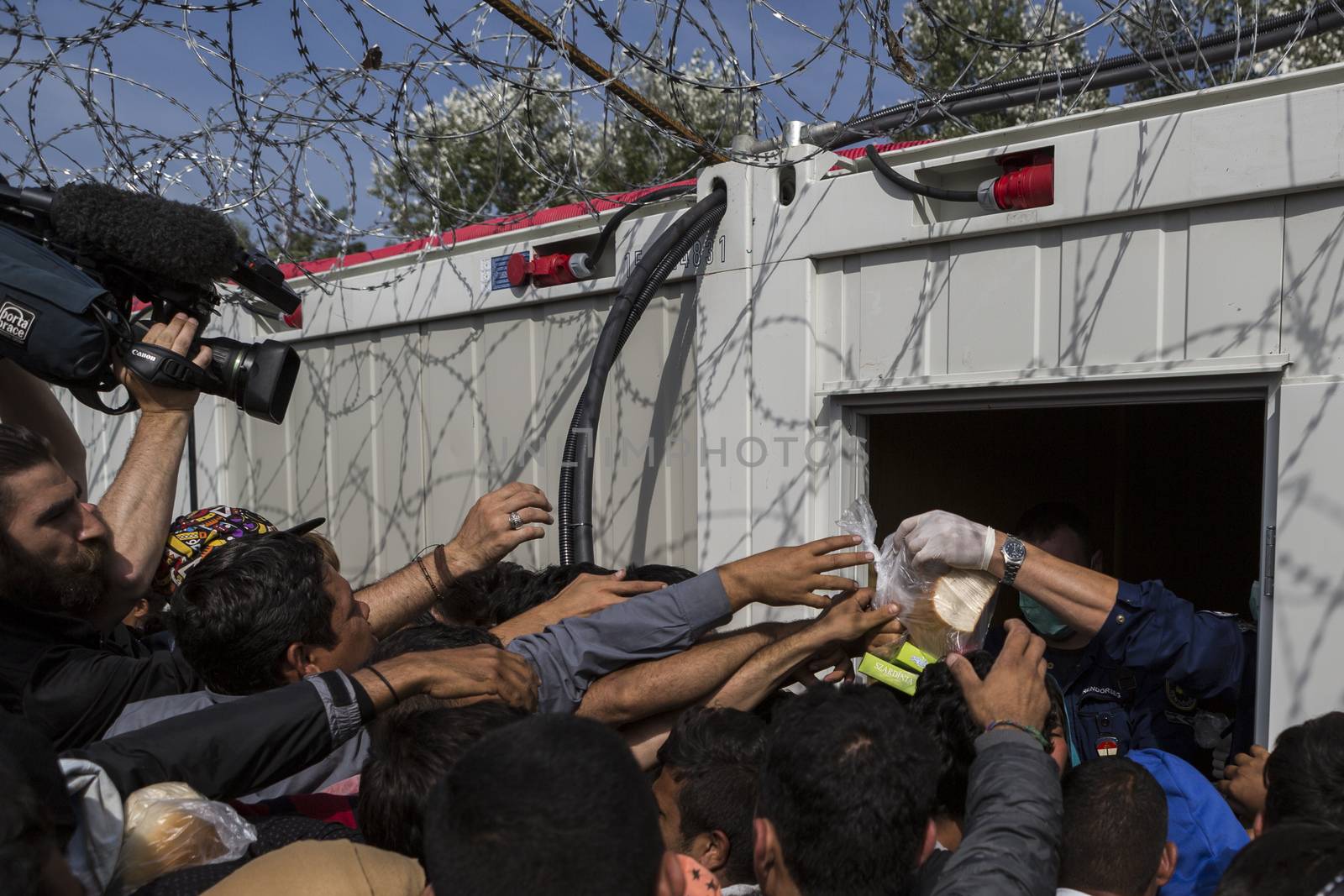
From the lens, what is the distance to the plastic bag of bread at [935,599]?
7.33ft

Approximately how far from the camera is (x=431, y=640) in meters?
2.09

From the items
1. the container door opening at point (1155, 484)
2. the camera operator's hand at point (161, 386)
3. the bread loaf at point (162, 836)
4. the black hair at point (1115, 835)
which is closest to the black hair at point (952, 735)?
the black hair at point (1115, 835)

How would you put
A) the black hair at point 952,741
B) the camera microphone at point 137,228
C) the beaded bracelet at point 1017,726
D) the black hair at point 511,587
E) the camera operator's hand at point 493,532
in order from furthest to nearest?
1. the black hair at point 511,587
2. the camera operator's hand at point 493,532
3. the camera microphone at point 137,228
4. the black hair at point 952,741
5. the beaded bracelet at point 1017,726

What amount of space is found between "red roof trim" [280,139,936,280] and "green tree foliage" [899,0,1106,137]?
0.91ft

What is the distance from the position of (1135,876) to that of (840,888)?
2.08 feet

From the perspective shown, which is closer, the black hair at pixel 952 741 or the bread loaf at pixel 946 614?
the black hair at pixel 952 741

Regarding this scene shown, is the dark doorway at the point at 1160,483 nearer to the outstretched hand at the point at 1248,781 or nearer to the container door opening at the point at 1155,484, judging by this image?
the container door opening at the point at 1155,484

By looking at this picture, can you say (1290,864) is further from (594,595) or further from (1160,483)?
(1160,483)

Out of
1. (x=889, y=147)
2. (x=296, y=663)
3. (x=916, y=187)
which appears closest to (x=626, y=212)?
(x=889, y=147)

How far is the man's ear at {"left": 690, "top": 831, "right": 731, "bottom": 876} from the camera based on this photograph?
5.85 feet

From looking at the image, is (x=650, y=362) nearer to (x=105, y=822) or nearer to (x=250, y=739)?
(x=250, y=739)

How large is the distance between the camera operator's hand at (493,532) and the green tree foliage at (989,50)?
1.51 m

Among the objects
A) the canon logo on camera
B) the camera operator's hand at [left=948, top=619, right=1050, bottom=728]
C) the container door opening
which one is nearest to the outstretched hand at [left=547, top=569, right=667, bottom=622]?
the camera operator's hand at [left=948, top=619, right=1050, bottom=728]

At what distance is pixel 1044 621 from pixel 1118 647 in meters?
0.59
